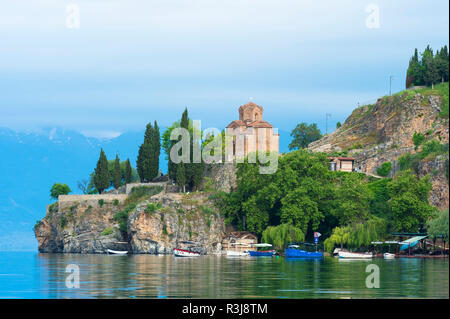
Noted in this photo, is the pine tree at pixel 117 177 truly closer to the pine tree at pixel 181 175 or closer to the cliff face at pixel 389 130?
the pine tree at pixel 181 175

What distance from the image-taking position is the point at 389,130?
8556cm

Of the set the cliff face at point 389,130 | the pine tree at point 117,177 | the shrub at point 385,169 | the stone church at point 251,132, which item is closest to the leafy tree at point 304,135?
the cliff face at point 389,130

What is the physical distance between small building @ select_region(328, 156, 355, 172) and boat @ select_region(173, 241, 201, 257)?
1782 cm

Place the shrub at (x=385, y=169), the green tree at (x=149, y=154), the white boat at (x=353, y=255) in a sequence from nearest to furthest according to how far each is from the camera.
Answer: the white boat at (x=353, y=255) < the shrub at (x=385, y=169) < the green tree at (x=149, y=154)

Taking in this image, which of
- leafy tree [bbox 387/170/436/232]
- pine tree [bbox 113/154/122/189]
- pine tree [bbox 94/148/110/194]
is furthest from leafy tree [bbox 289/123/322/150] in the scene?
leafy tree [bbox 387/170/436/232]

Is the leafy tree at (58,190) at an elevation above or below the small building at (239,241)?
above

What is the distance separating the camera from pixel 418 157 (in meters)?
72.4

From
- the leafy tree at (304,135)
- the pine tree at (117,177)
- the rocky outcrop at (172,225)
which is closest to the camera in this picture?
the rocky outcrop at (172,225)

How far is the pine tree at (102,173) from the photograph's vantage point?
80312 mm

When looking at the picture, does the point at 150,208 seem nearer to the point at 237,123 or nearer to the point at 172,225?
the point at 172,225

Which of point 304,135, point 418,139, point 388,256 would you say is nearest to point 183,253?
point 388,256

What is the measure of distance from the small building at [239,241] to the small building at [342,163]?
44.7 ft
